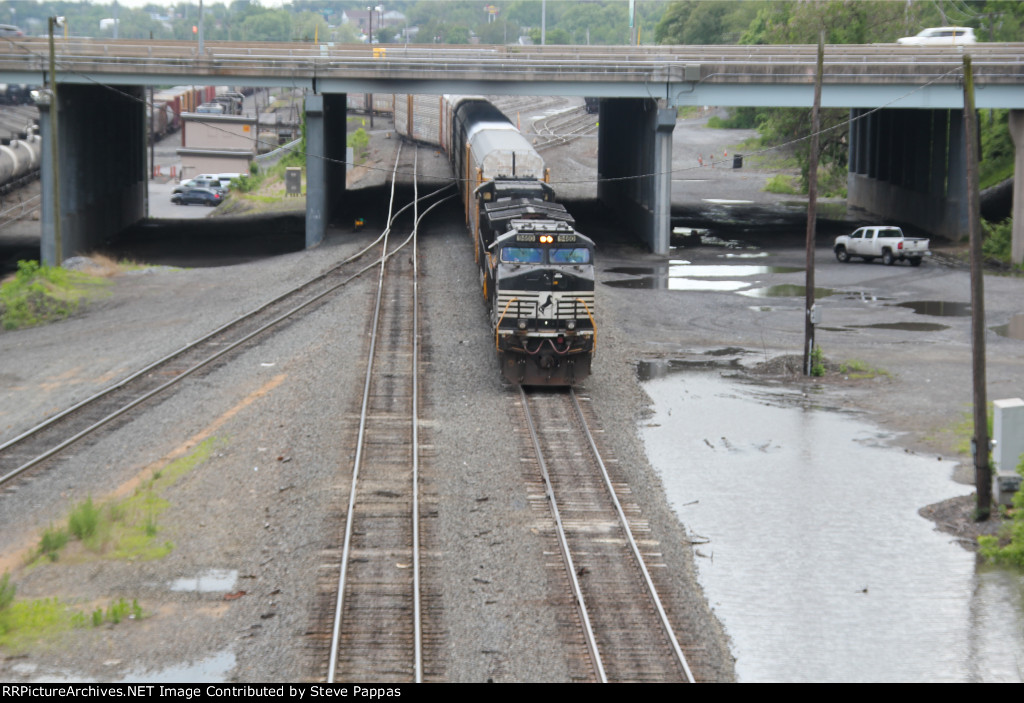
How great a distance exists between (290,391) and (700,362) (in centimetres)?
1119

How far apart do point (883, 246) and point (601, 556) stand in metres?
34.1

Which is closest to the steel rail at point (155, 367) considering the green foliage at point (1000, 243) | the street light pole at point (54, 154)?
the street light pole at point (54, 154)

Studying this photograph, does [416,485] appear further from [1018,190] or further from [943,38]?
[943,38]

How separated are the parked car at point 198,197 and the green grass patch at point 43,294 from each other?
32158 millimetres

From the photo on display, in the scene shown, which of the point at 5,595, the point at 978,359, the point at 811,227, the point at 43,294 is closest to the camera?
the point at 5,595

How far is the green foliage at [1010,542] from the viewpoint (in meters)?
16.6

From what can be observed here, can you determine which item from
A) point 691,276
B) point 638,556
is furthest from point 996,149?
point 638,556

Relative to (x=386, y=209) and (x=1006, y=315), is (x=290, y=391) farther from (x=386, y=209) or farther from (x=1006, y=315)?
(x=386, y=209)

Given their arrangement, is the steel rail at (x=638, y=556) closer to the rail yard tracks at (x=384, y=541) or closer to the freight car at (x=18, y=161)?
the rail yard tracks at (x=384, y=541)

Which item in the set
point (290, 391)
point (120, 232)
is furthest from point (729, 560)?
point (120, 232)

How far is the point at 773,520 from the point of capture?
1822cm

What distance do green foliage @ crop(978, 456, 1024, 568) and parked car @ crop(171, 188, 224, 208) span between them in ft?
207

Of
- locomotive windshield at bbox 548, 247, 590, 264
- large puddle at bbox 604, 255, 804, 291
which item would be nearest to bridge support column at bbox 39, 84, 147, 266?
large puddle at bbox 604, 255, 804, 291

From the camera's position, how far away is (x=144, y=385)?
2617 centimetres
